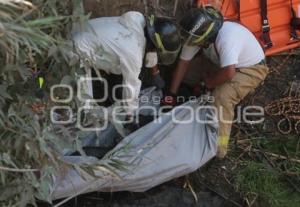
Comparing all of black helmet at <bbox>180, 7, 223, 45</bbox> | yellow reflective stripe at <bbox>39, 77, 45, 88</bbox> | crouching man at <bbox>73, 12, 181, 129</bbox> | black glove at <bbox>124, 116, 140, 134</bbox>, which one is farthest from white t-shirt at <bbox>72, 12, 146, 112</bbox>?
yellow reflective stripe at <bbox>39, 77, 45, 88</bbox>

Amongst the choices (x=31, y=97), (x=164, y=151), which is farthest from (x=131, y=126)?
(x=31, y=97)

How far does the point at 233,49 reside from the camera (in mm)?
4129

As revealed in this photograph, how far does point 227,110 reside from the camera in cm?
434

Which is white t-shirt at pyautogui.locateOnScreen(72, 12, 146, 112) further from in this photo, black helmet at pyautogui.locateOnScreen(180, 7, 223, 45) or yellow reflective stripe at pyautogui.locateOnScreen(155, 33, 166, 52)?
black helmet at pyautogui.locateOnScreen(180, 7, 223, 45)

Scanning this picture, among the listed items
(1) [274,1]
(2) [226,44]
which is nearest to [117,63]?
(2) [226,44]

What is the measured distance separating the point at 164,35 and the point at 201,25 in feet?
0.83

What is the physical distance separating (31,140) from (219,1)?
238 centimetres

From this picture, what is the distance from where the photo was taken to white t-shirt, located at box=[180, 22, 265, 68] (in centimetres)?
413

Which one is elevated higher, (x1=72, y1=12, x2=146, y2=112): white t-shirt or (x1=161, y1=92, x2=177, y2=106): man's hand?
(x1=72, y1=12, x2=146, y2=112): white t-shirt

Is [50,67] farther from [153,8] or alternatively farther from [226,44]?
[153,8]

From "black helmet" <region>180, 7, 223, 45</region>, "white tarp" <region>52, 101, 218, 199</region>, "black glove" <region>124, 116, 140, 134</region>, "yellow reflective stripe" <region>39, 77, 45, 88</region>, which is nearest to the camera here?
A: "yellow reflective stripe" <region>39, 77, 45, 88</region>

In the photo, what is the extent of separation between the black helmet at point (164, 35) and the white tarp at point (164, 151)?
0.39m

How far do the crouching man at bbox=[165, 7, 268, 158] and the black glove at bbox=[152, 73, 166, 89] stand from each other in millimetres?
93

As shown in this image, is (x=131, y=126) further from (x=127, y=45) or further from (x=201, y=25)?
(x=201, y=25)
